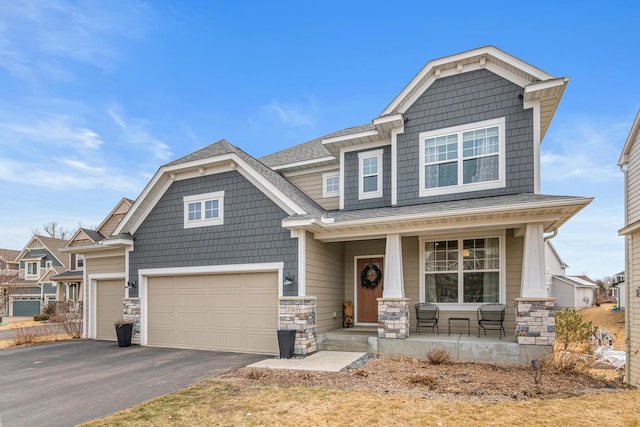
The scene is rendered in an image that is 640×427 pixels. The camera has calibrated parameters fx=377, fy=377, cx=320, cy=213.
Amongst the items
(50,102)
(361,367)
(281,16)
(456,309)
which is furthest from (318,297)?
(50,102)

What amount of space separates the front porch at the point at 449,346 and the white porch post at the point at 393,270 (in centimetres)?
113

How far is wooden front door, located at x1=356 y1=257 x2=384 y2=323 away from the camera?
1162cm

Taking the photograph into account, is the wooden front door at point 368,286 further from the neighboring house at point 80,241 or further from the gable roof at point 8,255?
the gable roof at point 8,255

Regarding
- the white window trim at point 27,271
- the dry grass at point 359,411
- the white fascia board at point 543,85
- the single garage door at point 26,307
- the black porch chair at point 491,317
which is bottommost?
the single garage door at point 26,307

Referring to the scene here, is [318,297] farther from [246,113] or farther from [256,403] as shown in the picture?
[246,113]

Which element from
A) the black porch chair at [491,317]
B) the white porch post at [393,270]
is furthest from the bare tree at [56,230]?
the black porch chair at [491,317]

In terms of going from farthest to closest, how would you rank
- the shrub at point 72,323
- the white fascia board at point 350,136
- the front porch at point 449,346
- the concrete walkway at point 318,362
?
the shrub at point 72,323, the white fascia board at point 350,136, the front porch at point 449,346, the concrete walkway at point 318,362

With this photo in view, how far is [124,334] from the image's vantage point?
11.3 meters

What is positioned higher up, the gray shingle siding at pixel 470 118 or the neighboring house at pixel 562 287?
the gray shingle siding at pixel 470 118

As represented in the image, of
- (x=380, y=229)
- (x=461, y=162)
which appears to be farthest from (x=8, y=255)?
(x=461, y=162)

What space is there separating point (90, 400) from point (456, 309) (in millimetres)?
8429

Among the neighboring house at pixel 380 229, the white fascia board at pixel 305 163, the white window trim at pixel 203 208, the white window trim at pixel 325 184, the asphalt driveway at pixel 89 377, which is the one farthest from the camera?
the white window trim at pixel 325 184

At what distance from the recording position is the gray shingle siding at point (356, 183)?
11023 millimetres

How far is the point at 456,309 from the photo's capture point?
33.3 ft
